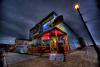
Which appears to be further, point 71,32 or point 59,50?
point 71,32

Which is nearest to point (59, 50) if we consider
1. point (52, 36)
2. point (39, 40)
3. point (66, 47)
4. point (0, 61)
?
point (66, 47)

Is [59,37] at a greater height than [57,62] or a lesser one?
greater

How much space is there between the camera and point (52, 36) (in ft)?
60.6

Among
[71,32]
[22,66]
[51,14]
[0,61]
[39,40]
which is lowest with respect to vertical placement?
[22,66]

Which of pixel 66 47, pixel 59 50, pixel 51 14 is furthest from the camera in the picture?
pixel 51 14

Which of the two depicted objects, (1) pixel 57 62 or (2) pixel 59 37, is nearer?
(1) pixel 57 62

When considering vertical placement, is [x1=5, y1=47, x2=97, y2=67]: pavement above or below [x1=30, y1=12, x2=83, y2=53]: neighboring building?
below

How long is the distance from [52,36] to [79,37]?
5.43m

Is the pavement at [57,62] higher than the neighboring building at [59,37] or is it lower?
lower

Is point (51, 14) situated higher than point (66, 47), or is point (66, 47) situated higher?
point (51, 14)

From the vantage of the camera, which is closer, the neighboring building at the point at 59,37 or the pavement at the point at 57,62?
the pavement at the point at 57,62

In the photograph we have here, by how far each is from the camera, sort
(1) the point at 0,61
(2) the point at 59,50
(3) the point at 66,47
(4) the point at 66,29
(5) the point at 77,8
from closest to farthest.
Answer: (5) the point at 77,8
(1) the point at 0,61
(2) the point at 59,50
(3) the point at 66,47
(4) the point at 66,29

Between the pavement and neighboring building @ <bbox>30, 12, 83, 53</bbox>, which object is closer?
the pavement

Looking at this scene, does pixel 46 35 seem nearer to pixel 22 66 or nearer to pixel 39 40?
pixel 39 40
